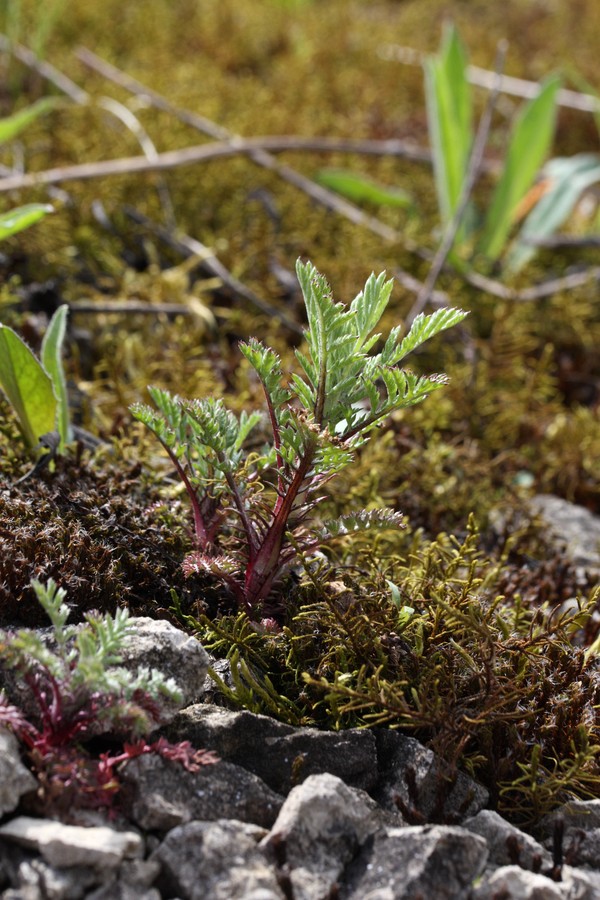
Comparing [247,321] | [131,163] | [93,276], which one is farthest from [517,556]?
[131,163]

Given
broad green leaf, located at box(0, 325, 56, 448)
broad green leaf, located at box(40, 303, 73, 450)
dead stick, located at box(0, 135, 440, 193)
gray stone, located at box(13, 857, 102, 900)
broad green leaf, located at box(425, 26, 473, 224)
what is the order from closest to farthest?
1. gray stone, located at box(13, 857, 102, 900)
2. broad green leaf, located at box(0, 325, 56, 448)
3. broad green leaf, located at box(40, 303, 73, 450)
4. dead stick, located at box(0, 135, 440, 193)
5. broad green leaf, located at box(425, 26, 473, 224)

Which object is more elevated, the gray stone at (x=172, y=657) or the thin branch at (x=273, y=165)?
the thin branch at (x=273, y=165)

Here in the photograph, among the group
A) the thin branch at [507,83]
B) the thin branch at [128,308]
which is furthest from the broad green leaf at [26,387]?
the thin branch at [507,83]

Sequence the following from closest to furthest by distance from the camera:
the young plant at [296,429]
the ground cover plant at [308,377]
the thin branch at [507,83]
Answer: the young plant at [296,429], the ground cover plant at [308,377], the thin branch at [507,83]

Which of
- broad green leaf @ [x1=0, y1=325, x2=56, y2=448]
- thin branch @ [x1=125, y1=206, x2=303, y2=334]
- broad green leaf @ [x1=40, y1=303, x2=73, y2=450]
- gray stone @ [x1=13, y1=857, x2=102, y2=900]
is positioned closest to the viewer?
gray stone @ [x1=13, y1=857, x2=102, y2=900]

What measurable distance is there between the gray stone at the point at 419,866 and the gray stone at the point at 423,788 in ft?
0.36

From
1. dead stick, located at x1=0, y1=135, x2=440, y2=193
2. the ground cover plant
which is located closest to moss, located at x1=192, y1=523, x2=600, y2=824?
the ground cover plant

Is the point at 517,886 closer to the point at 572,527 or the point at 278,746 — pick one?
the point at 278,746

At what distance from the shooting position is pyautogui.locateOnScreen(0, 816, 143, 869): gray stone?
51.1 inches

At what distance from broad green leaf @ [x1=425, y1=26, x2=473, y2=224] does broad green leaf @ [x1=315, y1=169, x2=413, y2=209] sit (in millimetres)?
199

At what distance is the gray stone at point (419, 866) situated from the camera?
1381 millimetres

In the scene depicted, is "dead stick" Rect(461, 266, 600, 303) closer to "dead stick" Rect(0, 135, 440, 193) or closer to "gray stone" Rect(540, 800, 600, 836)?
"dead stick" Rect(0, 135, 440, 193)

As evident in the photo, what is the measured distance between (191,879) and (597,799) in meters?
0.78

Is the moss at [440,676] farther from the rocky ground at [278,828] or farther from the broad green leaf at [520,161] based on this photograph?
the broad green leaf at [520,161]
